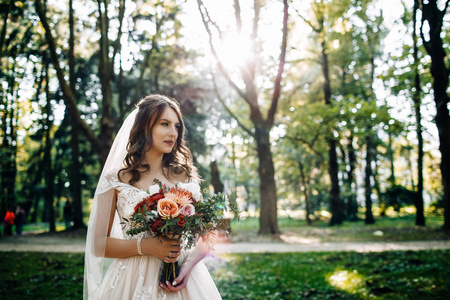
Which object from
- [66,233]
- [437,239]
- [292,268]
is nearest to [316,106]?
[437,239]

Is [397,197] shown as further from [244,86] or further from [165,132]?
[165,132]

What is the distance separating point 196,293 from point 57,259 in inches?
355

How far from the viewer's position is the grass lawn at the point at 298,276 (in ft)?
19.7

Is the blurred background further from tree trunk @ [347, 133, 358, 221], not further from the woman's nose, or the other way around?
the woman's nose

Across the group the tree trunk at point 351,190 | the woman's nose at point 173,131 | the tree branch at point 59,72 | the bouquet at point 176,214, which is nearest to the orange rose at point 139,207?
the bouquet at point 176,214

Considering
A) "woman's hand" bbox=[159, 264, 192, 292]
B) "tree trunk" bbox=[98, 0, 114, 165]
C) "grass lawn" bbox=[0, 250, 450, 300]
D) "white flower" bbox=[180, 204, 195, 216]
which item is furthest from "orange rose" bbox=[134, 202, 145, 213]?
"tree trunk" bbox=[98, 0, 114, 165]

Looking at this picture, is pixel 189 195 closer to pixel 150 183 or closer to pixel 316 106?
pixel 150 183

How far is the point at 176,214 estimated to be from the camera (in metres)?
2.21

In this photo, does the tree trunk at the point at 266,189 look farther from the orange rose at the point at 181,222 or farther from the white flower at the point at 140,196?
the orange rose at the point at 181,222

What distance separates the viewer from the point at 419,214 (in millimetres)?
18109

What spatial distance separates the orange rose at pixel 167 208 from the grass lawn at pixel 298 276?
4.57 metres

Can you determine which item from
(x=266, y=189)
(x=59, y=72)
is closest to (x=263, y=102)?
(x=266, y=189)

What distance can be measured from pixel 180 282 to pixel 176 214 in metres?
0.65

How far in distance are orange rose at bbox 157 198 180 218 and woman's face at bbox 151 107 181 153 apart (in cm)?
70
